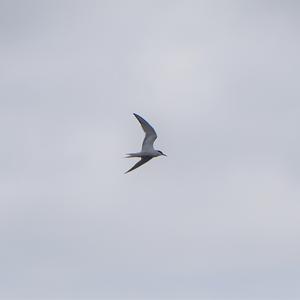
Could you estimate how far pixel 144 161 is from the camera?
174 feet

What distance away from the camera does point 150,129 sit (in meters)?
53.1

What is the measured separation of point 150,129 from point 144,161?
2.82 m

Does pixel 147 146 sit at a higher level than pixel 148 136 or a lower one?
lower
